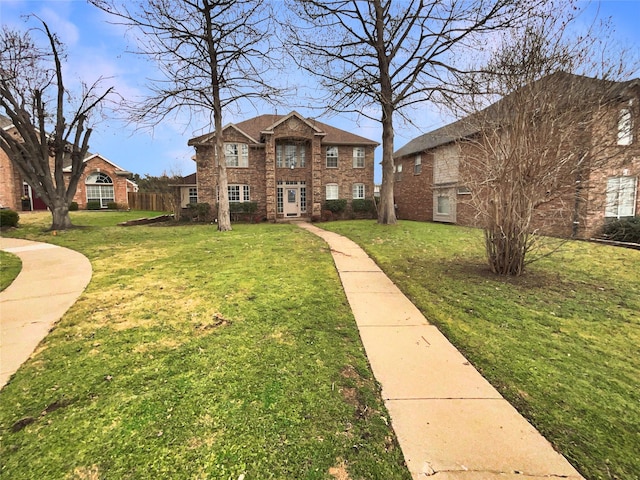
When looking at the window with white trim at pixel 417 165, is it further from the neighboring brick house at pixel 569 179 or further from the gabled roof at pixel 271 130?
the gabled roof at pixel 271 130

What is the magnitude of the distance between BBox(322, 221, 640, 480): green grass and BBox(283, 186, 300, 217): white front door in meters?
16.6

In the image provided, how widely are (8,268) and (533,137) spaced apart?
36.4ft

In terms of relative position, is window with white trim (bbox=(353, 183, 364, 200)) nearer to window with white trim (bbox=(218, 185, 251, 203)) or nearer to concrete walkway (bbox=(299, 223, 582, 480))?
window with white trim (bbox=(218, 185, 251, 203))

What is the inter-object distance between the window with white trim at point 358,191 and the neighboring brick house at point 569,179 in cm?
347

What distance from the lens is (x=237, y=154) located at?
2269cm

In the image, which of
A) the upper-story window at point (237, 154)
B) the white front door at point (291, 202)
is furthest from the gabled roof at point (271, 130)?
the white front door at point (291, 202)

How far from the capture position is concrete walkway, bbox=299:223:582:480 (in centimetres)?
202

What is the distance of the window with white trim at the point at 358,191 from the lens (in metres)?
24.7

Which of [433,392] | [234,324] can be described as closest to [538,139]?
[433,392]

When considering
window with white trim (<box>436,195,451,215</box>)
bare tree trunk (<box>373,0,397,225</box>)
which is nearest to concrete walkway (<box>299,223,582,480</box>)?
bare tree trunk (<box>373,0,397,225</box>)

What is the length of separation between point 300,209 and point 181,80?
1229 centimetres

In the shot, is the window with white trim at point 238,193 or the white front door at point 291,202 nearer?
the window with white trim at point 238,193

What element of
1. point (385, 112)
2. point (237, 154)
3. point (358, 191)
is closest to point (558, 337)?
point (385, 112)

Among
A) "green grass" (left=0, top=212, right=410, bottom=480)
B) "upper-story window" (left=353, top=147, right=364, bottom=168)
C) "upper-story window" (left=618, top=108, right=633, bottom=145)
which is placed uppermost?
"upper-story window" (left=353, top=147, right=364, bottom=168)
